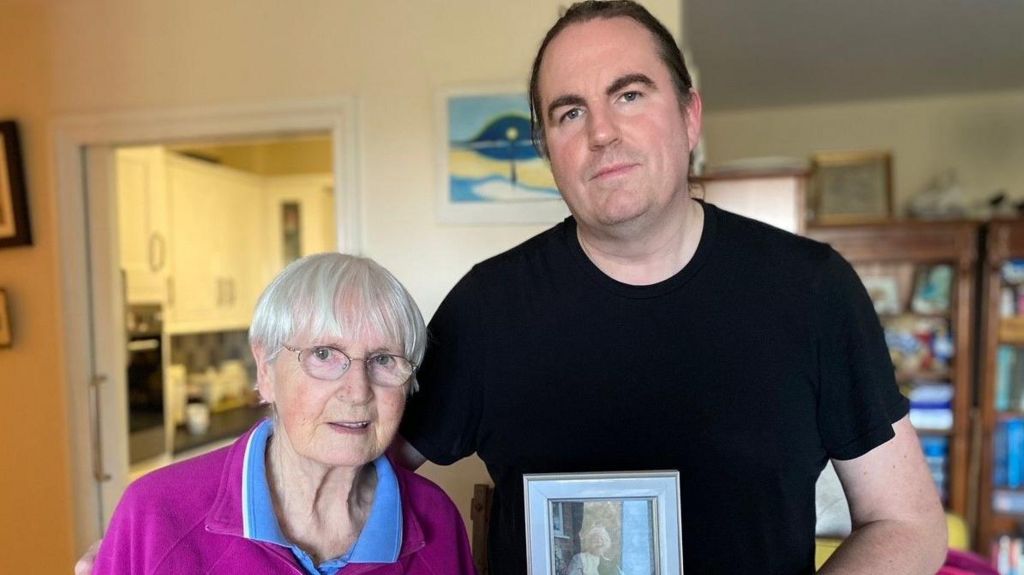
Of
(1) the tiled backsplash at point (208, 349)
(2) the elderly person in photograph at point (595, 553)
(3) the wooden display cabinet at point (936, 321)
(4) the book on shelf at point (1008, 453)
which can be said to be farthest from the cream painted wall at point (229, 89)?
(4) the book on shelf at point (1008, 453)

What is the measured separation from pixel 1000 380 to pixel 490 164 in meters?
2.87

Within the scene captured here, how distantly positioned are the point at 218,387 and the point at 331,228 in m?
1.16

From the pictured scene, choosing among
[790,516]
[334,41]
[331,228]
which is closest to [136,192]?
[331,228]

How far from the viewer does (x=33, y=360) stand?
2.49 m

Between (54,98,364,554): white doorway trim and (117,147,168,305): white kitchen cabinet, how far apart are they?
2.34 feet

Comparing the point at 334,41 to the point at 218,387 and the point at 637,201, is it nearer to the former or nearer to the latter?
the point at 637,201

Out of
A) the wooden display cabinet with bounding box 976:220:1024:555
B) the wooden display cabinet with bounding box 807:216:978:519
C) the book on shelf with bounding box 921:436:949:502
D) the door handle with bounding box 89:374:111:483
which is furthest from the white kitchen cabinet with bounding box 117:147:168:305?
the wooden display cabinet with bounding box 976:220:1024:555

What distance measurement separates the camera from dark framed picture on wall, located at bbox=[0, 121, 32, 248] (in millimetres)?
2434

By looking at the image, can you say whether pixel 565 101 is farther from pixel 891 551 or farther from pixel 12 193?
pixel 12 193

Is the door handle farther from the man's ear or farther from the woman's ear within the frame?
the man's ear

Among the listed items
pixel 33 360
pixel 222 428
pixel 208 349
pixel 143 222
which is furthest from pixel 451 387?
pixel 208 349

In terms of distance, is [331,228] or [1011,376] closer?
[1011,376]

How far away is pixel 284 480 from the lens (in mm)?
994

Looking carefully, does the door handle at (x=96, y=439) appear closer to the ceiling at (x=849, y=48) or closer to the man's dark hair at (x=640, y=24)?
the man's dark hair at (x=640, y=24)
